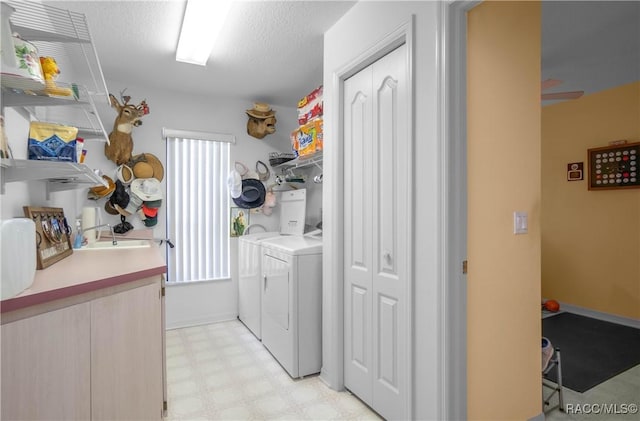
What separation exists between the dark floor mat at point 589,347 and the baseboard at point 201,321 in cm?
309

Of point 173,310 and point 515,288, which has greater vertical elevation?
point 515,288

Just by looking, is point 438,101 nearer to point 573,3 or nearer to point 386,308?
point 386,308

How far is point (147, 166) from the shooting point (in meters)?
3.40

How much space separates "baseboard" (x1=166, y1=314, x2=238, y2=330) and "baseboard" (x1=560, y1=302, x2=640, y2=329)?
4.06 meters

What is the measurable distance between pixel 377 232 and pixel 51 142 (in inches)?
64.9

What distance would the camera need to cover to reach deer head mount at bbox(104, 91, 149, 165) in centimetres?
320

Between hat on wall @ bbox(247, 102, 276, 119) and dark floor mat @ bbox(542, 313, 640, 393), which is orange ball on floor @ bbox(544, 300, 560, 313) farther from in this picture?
hat on wall @ bbox(247, 102, 276, 119)

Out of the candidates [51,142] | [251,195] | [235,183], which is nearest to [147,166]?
[235,183]

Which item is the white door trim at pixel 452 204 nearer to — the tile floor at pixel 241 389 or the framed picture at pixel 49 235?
the tile floor at pixel 241 389

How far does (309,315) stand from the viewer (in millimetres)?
2482

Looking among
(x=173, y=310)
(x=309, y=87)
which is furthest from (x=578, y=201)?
(x=173, y=310)

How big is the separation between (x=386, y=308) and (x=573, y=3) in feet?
7.46

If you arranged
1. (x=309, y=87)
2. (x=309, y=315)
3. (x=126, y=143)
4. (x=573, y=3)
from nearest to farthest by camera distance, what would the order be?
(x=573, y=3)
(x=309, y=315)
(x=126, y=143)
(x=309, y=87)

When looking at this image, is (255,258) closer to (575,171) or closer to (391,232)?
(391,232)
